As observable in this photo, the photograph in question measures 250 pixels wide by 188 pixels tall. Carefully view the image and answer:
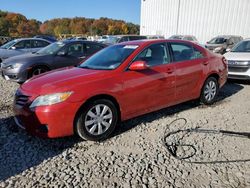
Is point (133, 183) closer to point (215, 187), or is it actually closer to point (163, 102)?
point (215, 187)

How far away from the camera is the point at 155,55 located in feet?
15.4

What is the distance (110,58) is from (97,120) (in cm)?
127

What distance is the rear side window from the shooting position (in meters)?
5.01

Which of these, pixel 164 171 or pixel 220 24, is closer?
pixel 164 171

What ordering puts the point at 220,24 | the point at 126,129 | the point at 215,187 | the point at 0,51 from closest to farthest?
1. the point at 215,187
2. the point at 126,129
3. the point at 0,51
4. the point at 220,24

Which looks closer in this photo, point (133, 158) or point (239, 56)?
point (133, 158)

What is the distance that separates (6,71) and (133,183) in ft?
20.4

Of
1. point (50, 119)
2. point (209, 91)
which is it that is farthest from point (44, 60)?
point (209, 91)

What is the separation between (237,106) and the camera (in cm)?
586

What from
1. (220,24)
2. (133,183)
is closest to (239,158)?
(133,183)

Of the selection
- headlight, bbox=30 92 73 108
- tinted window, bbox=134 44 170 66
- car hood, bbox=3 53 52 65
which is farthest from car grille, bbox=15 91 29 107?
car hood, bbox=3 53 52 65

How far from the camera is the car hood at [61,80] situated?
3.71 meters

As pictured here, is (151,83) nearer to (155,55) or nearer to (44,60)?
(155,55)

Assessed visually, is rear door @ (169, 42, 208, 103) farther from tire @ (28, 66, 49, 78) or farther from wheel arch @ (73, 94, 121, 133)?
tire @ (28, 66, 49, 78)
